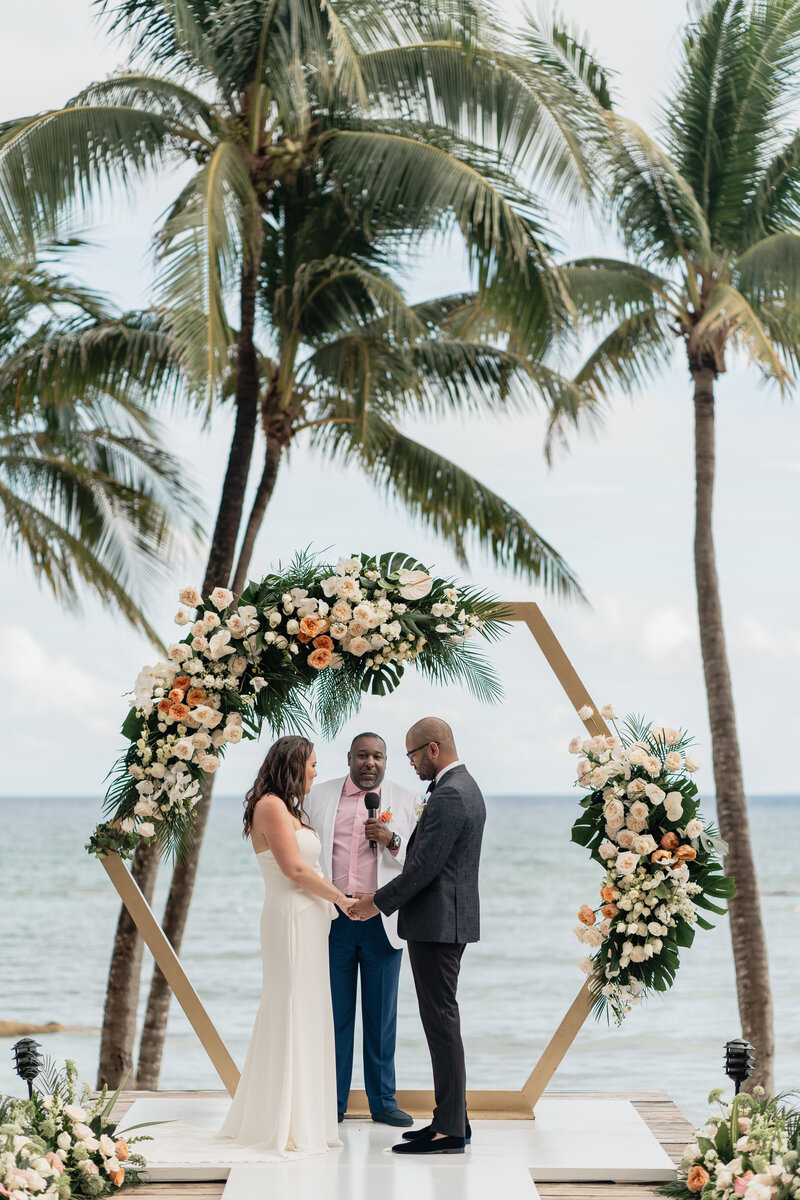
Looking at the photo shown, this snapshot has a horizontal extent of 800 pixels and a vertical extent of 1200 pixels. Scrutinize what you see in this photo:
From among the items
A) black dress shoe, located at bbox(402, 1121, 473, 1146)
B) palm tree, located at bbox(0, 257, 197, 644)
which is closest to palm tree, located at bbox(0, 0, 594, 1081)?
palm tree, located at bbox(0, 257, 197, 644)

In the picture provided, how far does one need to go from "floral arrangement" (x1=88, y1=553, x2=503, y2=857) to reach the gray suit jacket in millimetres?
867

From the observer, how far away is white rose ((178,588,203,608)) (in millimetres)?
6135

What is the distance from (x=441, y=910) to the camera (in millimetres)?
5566

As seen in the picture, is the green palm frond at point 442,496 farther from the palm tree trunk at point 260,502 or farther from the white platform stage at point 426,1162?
the white platform stage at point 426,1162

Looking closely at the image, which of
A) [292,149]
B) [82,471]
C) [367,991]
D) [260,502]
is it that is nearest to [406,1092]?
[367,991]

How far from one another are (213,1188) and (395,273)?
781 centimetres

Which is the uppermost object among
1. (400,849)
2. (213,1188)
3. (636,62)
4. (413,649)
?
(636,62)

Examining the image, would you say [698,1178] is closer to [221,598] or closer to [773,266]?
[221,598]

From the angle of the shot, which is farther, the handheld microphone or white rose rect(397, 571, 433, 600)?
white rose rect(397, 571, 433, 600)

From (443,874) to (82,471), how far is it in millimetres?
8495

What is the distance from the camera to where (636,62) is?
36.6ft

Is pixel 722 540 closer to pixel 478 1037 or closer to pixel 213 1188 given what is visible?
pixel 478 1037

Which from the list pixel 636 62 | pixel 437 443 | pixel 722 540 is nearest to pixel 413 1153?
pixel 636 62

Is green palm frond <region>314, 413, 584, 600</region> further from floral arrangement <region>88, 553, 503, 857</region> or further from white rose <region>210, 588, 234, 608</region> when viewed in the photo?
white rose <region>210, 588, 234, 608</region>
